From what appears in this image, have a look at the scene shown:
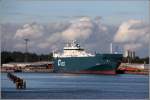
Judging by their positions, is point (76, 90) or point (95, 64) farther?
point (95, 64)

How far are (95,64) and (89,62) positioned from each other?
73 centimetres

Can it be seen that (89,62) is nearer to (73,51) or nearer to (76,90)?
(73,51)

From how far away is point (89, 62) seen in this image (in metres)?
53.7

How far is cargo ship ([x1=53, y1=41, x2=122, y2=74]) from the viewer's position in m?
53.4

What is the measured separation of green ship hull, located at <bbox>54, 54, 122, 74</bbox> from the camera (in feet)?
175

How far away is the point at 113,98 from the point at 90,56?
31235 mm

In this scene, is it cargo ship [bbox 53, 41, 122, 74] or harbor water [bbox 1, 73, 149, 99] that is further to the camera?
cargo ship [bbox 53, 41, 122, 74]

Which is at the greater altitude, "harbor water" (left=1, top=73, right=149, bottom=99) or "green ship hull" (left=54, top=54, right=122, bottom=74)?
"green ship hull" (left=54, top=54, right=122, bottom=74)

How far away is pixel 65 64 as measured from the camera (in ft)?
192

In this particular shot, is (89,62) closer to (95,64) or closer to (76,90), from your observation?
(95,64)

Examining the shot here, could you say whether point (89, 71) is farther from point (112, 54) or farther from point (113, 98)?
point (113, 98)

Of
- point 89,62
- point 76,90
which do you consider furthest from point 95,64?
point 76,90

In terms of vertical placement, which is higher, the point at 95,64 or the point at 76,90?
the point at 95,64

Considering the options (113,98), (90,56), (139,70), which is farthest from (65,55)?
(113,98)
